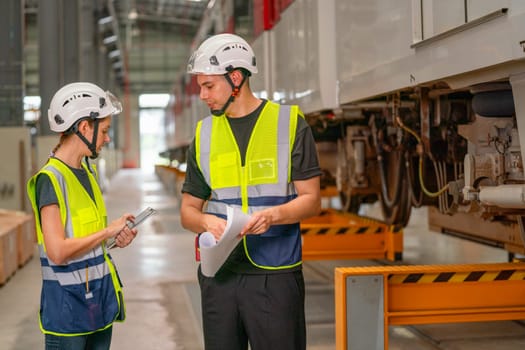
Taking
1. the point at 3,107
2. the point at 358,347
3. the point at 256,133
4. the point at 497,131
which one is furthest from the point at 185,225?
the point at 3,107

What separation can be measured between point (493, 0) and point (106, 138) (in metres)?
1.62

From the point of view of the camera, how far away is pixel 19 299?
7.66 meters

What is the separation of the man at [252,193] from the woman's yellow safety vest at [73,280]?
1.41ft

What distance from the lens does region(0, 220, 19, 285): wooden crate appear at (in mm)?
8250

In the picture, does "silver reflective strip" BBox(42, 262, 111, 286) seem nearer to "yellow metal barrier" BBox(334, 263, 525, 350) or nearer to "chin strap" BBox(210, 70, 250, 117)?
"chin strap" BBox(210, 70, 250, 117)

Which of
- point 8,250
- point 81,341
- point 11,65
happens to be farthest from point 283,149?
point 11,65

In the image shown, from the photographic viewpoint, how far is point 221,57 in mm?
2828

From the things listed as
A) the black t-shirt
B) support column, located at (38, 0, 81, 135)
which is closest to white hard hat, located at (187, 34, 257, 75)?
the black t-shirt

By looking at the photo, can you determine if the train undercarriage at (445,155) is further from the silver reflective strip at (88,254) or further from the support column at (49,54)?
the support column at (49,54)

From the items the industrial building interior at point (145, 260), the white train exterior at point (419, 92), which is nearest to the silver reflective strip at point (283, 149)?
the white train exterior at point (419, 92)

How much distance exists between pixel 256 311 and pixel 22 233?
746cm

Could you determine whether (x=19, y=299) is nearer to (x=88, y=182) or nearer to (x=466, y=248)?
(x=88, y=182)

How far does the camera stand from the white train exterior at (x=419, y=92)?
129 inches

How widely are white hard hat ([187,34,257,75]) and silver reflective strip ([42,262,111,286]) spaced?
33.7 inches
